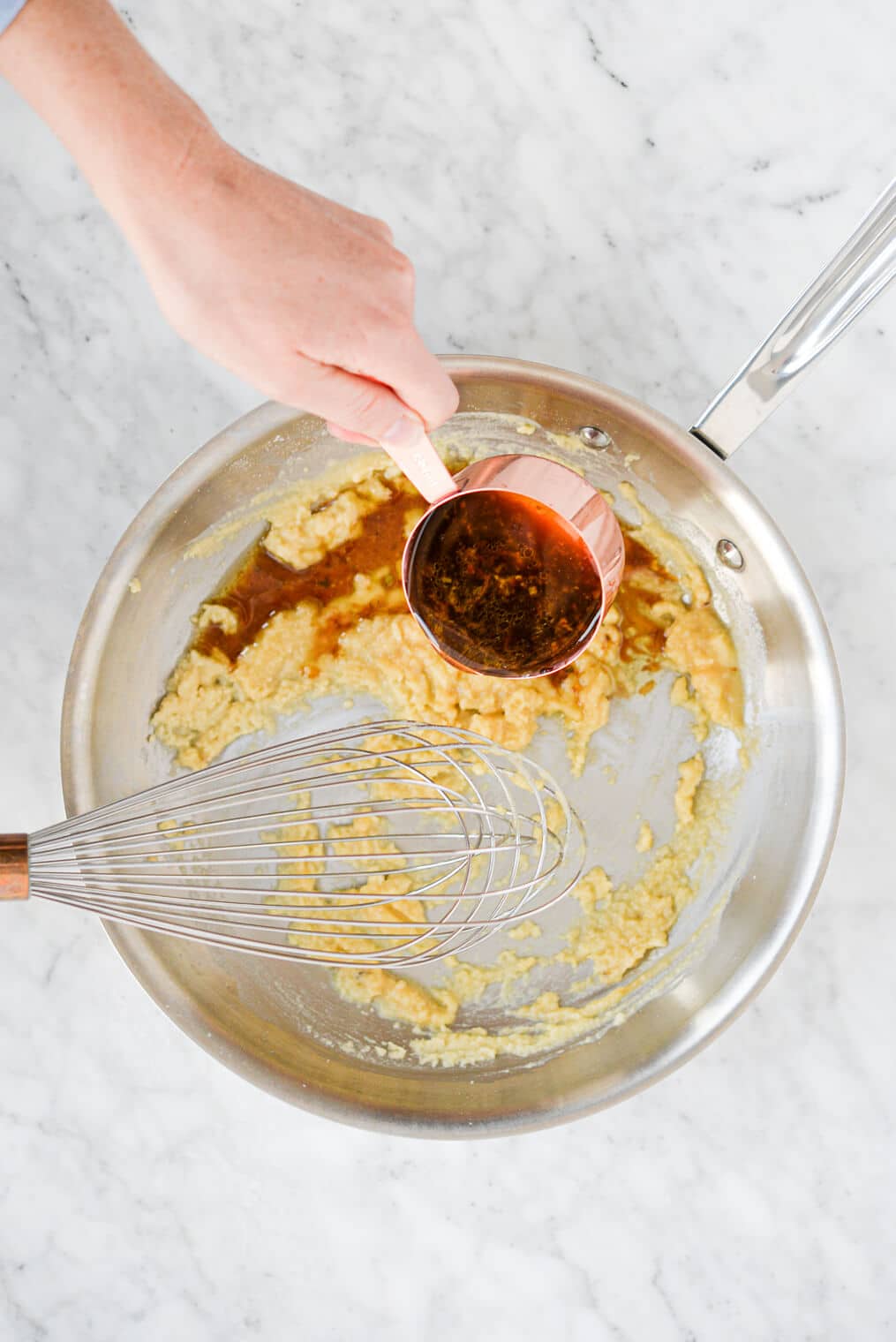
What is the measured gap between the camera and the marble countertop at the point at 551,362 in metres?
1.21

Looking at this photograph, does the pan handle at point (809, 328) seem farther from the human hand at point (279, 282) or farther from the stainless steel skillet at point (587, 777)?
the human hand at point (279, 282)

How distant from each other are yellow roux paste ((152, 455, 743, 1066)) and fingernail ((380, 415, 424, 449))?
35 centimetres

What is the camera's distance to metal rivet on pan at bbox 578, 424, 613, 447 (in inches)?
46.4

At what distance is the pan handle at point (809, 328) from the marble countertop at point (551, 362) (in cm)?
19

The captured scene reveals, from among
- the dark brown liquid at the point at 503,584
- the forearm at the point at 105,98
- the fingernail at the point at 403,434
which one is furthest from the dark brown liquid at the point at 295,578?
the forearm at the point at 105,98

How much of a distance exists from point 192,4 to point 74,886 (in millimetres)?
1058

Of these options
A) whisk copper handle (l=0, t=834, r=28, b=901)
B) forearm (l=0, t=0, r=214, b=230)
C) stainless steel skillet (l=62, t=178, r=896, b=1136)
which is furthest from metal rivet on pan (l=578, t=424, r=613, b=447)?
whisk copper handle (l=0, t=834, r=28, b=901)

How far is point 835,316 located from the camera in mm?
917

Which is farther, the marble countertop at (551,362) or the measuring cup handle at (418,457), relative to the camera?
the marble countertop at (551,362)

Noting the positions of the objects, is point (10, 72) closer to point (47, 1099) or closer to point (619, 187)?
point (619, 187)

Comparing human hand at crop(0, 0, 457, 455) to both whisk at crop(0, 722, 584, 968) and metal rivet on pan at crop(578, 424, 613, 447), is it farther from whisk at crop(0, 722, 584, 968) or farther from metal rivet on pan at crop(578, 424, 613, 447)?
whisk at crop(0, 722, 584, 968)

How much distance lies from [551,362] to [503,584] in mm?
306

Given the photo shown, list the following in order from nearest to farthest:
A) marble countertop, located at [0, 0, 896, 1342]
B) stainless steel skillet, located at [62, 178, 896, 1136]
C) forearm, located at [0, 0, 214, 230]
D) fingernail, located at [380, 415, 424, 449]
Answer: forearm, located at [0, 0, 214, 230]
fingernail, located at [380, 415, 424, 449]
stainless steel skillet, located at [62, 178, 896, 1136]
marble countertop, located at [0, 0, 896, 1342]

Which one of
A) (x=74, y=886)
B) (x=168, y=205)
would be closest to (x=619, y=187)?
(x=168, y=205)
